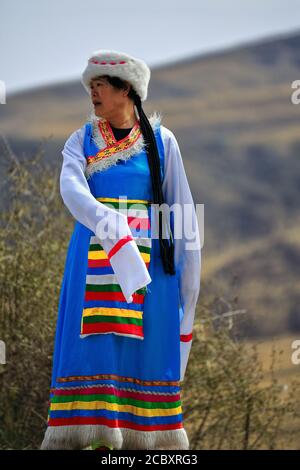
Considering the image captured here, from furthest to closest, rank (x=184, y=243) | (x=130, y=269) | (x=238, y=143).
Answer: (x=238, y=143)
(x=184, y=243)
(x=130, y=269)

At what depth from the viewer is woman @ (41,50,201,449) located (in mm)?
5484

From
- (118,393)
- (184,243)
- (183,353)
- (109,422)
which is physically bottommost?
(109,422)

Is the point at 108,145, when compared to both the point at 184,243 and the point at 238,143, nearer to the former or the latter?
the point at 184,243

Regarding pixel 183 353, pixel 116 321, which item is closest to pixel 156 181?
pixel 116 321

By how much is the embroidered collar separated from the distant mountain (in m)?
15.6

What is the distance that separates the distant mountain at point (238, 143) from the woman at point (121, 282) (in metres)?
15.6

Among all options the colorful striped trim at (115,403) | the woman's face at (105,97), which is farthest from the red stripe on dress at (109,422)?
the woman's face at (105,97)

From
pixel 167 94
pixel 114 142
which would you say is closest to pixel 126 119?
pixel 114 142

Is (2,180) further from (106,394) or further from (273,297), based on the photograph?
(273,297)

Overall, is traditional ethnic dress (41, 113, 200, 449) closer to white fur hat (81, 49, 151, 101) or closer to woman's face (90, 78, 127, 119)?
woman's face (90, 78, 127, 119)

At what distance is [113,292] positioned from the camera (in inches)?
220

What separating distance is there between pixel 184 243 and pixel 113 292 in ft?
1.41

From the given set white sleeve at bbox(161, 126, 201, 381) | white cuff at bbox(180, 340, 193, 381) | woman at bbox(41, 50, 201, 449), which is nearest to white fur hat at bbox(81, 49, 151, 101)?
woman at bbox(41, 50, 201, 449)

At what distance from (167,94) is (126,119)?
1566 inches
